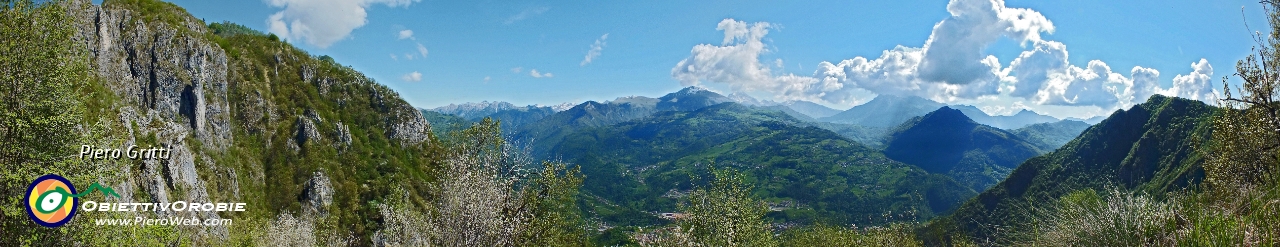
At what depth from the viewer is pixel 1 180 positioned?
47.9 ft

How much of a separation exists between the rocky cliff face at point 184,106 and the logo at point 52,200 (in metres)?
22.5

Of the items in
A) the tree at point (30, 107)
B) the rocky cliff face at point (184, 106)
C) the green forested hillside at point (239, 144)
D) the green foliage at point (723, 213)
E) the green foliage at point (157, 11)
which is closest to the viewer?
the tree at point (30, 107)

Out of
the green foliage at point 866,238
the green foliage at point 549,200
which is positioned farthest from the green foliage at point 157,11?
the green foliage at point 866,238

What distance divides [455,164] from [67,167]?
1145 centimetres

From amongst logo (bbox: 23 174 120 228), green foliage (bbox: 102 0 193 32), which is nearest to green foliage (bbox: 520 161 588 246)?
logo (bbox: 23 174 120 228)

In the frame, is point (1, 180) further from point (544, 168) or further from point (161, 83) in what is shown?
point (161, 83)

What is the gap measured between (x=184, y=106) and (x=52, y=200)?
5346 centimetres

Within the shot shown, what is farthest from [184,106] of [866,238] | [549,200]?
[866,238]

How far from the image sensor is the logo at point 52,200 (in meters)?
15.2

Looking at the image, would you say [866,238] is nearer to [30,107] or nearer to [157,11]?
[30,107]

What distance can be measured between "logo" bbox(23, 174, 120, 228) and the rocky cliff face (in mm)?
22520

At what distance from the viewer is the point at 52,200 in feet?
51.2

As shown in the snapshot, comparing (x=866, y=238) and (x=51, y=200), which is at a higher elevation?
(x=51, y=200)

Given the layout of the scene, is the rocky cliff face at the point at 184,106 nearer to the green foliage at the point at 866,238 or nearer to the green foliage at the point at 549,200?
the green foliage at the point at 549,200
